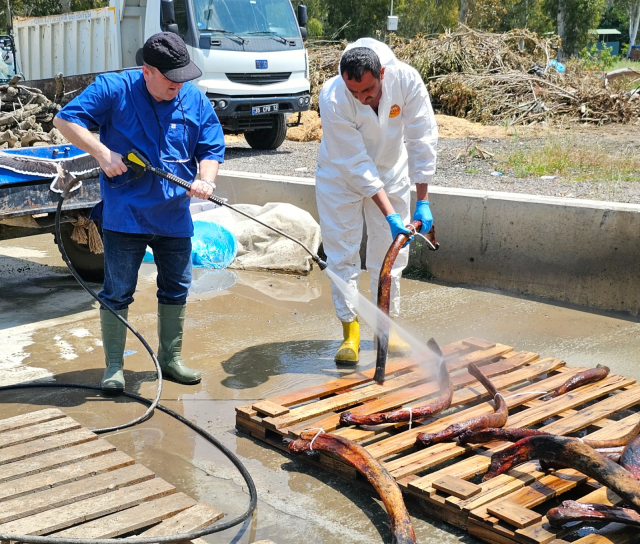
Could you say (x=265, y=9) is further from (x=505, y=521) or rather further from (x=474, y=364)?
(x=505, y=521)

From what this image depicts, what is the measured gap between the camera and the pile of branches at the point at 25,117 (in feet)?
18.5

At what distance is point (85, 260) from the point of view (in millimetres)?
6145

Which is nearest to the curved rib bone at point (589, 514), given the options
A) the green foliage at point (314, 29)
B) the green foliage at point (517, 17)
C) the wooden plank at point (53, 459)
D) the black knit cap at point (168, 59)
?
the wooden plank at point (53, 459)

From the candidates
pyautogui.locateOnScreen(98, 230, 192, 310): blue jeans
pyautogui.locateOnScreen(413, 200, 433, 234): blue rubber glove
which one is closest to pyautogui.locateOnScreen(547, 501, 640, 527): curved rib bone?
pyautogui.locateOnScreen(413, 200, 433, 234): blue rubber glove

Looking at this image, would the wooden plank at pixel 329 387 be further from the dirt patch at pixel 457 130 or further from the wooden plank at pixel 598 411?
the dirt patch at pixel 457 130

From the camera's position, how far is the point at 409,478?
9.70ft

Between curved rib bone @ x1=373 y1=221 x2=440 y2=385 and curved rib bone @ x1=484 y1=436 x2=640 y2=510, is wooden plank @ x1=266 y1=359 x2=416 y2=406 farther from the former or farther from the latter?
curved rib bone @ x1=484 y1=436 x2=640 y2=510

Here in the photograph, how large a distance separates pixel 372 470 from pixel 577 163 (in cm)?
689

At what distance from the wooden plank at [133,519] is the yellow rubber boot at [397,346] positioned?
7.09ft

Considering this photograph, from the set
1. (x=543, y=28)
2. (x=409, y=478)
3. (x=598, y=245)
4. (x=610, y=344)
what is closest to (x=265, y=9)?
(x=598, y=245)

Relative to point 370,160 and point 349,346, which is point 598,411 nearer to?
point 349,346

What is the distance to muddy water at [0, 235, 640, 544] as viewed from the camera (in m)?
2.96

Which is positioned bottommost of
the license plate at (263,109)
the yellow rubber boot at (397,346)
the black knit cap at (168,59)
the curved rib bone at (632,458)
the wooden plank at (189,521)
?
the yellow rubber boot at (397,346)

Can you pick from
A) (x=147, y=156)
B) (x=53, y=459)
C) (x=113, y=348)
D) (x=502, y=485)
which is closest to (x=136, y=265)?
(x=113, y=348)
